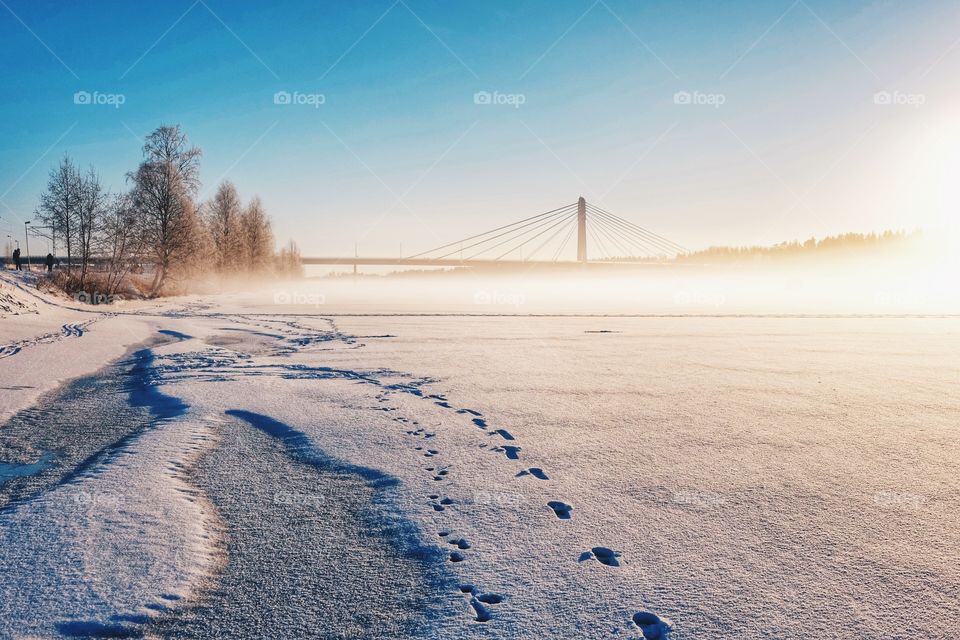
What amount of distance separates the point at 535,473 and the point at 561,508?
491 mm

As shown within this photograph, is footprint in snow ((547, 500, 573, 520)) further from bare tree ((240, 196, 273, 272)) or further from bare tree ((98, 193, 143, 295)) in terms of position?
bare tree ((240, 196, 273, 272))

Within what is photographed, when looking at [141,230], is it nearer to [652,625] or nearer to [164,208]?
[164,208]

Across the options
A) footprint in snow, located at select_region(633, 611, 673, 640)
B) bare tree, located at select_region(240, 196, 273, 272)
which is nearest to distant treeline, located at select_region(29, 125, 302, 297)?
bare tree, located at select_region(240, 196, 273, 272)

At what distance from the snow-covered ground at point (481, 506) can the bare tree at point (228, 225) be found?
37.6m

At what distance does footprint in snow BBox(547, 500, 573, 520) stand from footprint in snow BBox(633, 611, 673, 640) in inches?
30.7

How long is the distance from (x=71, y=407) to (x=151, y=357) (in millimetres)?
3000

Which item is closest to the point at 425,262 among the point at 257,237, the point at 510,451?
the point at 257,237

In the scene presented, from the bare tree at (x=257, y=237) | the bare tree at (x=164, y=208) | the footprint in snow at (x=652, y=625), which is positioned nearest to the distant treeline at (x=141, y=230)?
the bare tree at (x=164, y=208)

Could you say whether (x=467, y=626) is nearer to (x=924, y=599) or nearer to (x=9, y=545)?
(x=924, y=599)

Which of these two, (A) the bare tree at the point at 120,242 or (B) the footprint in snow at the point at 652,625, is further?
(A) the bare tree at the point at 120,242

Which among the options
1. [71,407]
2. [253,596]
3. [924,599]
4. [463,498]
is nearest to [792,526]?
[924,599]

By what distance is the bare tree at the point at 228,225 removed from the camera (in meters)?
40.8

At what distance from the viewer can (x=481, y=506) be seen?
2744mm

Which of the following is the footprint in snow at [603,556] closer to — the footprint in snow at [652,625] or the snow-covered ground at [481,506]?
the snow-covered ground at [481,506]
